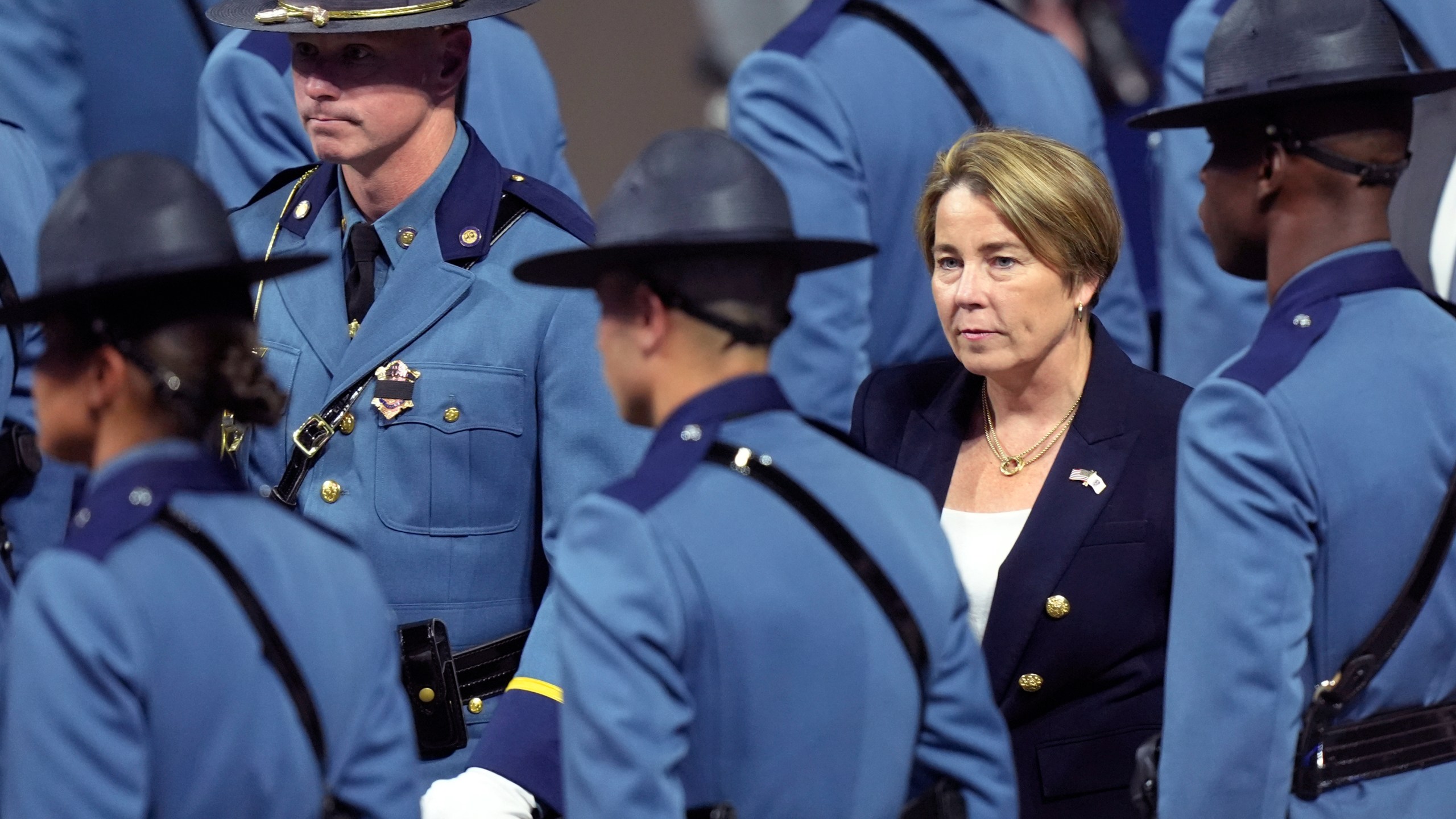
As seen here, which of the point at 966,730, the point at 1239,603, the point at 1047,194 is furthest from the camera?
the point at 1047,194

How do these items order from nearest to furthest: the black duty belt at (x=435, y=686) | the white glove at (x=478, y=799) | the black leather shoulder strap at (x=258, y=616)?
the black leather shoulder strap at (x=258, y=616) < the white glove at (x=478, y=799) < the black duty belt at (x=435, y=686)

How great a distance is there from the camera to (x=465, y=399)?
2994mm

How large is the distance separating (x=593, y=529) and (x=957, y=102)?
209cm

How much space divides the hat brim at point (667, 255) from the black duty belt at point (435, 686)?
0.78m

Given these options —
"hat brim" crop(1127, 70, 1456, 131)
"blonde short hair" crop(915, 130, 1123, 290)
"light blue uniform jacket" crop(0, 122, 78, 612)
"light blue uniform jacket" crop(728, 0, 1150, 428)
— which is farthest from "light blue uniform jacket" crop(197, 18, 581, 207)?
"hat brim" crop(1127, 70, 1456, 131)

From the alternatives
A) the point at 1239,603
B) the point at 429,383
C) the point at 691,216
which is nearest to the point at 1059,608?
the point at 1239,603

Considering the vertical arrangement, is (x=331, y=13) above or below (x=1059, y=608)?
above

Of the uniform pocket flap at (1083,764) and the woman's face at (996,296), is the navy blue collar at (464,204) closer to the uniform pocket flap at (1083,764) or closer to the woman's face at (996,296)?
the woman's face at (996,296)

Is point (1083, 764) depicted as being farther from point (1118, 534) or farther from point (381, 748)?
point (381, 748)

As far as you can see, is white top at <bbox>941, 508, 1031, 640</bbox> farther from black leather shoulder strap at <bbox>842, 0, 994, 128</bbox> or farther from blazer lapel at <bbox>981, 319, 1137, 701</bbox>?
black leather shoulder strap at <bbox>842, 0, 994, 128</bbox>

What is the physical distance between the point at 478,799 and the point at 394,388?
2.08ft

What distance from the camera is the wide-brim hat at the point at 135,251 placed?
208 centimetres

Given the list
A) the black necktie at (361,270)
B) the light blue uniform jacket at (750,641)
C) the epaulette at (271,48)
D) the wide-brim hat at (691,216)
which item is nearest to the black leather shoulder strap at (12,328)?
the black necktie at (361,270)

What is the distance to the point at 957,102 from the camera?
Result: 159 inches
